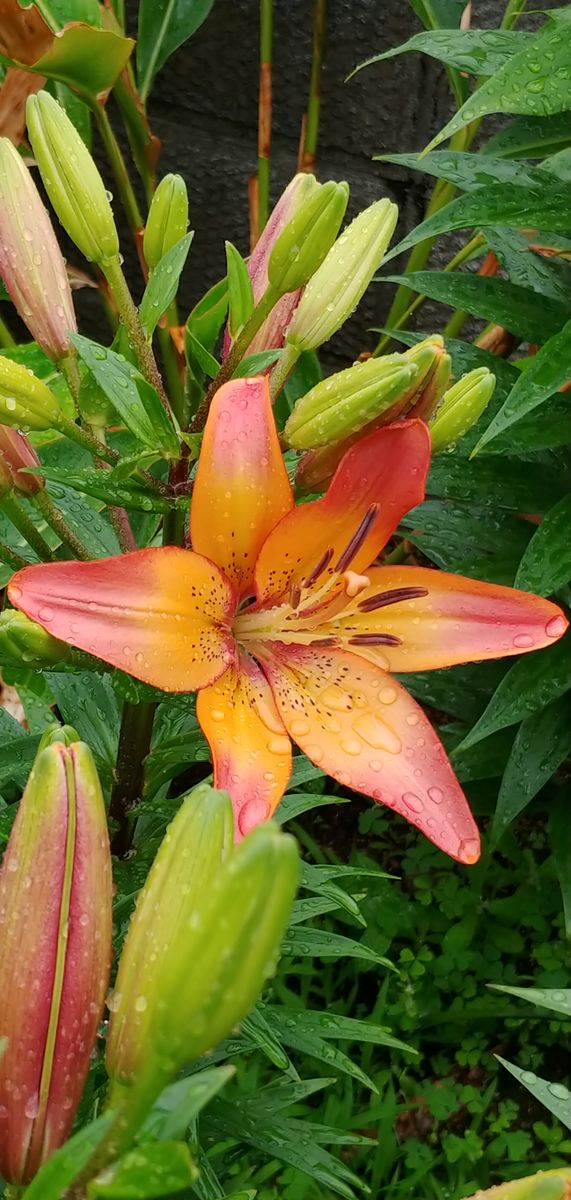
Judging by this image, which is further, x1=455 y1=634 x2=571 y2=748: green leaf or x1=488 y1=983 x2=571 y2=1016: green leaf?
x1=455 y1=634 x2=571 y2=748: green leaf

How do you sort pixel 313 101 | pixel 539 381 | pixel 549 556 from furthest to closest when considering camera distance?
pixel 313 101 → pixel 549 556 → pixel 539 381

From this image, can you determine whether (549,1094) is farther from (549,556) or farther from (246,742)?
(549,556)

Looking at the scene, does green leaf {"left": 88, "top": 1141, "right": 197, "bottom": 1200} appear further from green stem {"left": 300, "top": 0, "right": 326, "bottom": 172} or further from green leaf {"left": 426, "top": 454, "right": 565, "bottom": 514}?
green stem {"left": 300, "top": 0, "right": 326, "bottom": 172}

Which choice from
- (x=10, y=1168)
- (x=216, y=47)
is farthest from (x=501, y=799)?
(x=216, y=47)

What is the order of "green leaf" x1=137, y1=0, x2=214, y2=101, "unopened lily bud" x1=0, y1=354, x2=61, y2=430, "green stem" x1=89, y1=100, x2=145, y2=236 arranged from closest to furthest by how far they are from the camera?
"unopened lily bud" x1=0, y1=354, x2=61, y2=430, "green stem" x1=89, y1=100, x2=145, y2=236, "green leaf" x1=137, y1=0, x2=214, y2=101

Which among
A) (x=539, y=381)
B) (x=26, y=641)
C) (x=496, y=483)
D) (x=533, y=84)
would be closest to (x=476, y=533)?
(x=496, y=483)

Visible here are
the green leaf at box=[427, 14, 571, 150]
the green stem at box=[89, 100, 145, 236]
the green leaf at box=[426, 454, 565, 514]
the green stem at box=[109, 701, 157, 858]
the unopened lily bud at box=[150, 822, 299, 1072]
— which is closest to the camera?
the unopened lily bud at box=[150, 822, 299, 1072]

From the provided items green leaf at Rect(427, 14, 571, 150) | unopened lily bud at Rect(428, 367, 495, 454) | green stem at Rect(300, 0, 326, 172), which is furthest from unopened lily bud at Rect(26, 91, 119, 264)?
green stem at Rect(300, 0, 326, 172)
